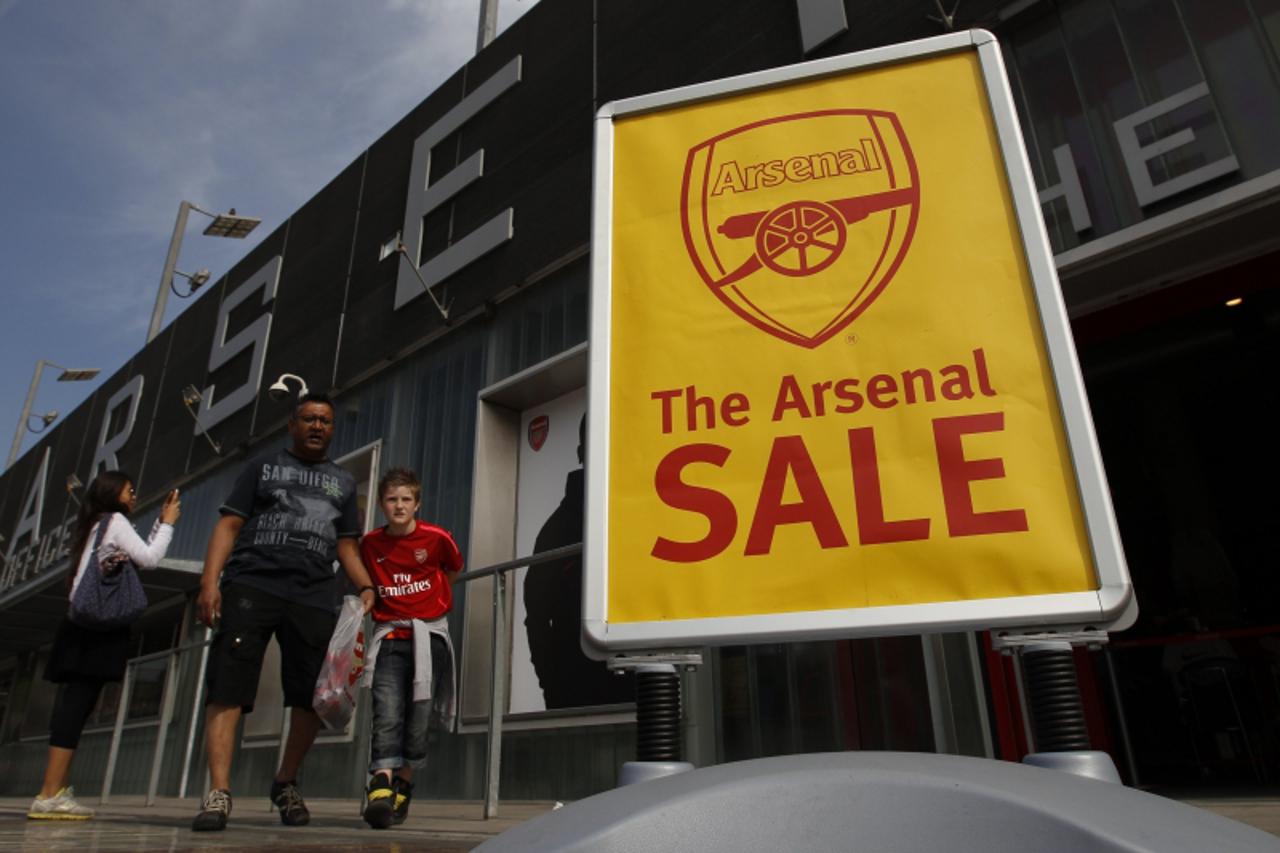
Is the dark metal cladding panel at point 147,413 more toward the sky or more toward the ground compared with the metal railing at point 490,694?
more toward the sky

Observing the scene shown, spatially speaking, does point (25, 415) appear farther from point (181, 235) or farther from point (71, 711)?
point (71, 711)

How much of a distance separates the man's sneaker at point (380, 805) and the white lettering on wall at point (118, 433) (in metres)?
11.0

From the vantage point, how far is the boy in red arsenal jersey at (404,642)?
253 centimetres

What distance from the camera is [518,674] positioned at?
4938mm

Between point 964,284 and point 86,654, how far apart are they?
10.8ft

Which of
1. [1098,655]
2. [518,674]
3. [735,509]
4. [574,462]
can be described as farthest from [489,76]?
[735,509]

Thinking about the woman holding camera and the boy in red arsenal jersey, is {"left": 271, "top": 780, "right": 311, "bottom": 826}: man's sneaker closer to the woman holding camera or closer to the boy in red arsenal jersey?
the boy in red arsenal jersey

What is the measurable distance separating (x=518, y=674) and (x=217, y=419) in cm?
632

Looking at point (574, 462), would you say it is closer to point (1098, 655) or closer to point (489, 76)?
point (1098, 655)

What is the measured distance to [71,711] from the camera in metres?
2.97

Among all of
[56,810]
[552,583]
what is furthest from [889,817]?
[552,583]

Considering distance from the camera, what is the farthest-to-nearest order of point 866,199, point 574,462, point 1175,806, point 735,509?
1. point 574,462
2. point 866,199
3. point 735,509
4. point 1175,806

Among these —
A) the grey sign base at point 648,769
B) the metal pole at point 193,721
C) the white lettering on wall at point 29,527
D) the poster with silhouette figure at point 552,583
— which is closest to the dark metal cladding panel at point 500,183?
the poster with silhouette figure at point 552,583

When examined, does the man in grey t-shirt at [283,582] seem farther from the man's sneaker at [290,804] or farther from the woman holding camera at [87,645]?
the woman holding camera at [87,645]
